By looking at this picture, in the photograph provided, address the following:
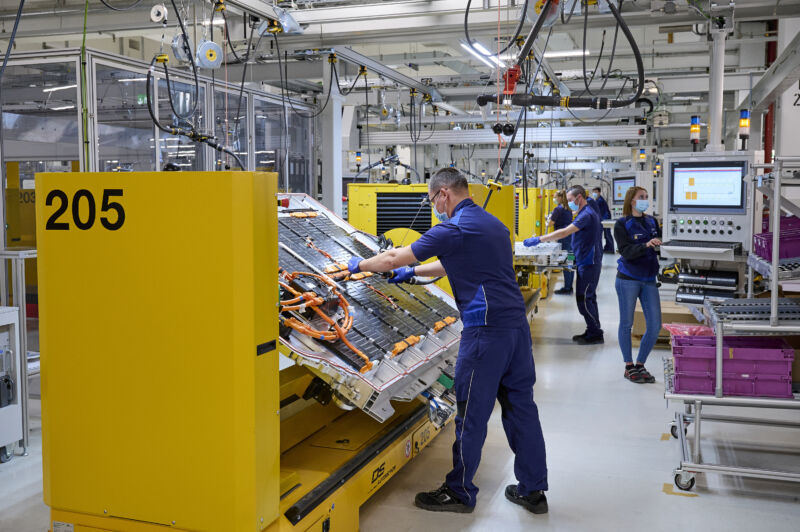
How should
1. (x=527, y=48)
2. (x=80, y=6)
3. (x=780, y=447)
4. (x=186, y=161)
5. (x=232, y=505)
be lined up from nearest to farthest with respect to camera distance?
1. (x=232, y=505)
2. (x=527, y=48)
3. (x=780, y=447)
4. (x=186, y=161)
5. (x=80, y=6)

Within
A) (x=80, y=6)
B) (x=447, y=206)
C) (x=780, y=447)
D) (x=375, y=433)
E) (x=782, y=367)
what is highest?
→ (x=80, y=6)

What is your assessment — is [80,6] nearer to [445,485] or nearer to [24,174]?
[24,174]

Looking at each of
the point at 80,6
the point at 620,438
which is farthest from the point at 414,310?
the point at 80,6

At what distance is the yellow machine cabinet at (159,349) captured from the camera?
242cm

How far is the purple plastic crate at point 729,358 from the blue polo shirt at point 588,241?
3670 mm

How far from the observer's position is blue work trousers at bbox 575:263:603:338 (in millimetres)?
7531

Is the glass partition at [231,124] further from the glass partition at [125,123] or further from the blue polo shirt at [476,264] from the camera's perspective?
the blue polo shirt at [476,264]

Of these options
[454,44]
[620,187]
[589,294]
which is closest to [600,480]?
[589,294]

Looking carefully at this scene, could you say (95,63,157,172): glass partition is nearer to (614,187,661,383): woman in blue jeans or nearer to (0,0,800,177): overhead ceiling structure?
(0,0,800,177): overhead ceiling structure

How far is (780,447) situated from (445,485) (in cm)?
235

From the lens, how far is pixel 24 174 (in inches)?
217

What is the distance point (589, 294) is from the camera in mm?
7492

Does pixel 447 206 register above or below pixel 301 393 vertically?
above

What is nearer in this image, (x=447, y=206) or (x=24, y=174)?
(x=447, y=206)
